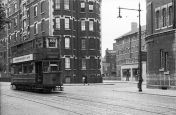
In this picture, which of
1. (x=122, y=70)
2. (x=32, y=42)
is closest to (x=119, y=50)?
(x=122, y=70)

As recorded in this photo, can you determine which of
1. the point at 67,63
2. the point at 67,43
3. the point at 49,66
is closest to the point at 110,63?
the point at 67,43

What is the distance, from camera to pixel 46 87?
1065 inches

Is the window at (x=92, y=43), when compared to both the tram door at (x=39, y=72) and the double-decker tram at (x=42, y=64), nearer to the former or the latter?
the double-decker tram at (x=42, y=64)

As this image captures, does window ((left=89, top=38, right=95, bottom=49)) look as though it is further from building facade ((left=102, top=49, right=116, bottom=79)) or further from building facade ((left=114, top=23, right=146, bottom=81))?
building facade ((left=102, top=49, right=116, bottom=79))

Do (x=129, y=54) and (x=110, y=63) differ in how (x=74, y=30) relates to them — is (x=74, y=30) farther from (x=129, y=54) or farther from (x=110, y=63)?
(x=110, y=63)

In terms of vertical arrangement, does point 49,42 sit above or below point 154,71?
above

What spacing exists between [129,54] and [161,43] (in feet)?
186

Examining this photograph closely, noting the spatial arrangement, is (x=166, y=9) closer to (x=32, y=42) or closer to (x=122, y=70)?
(x=32, y=42)

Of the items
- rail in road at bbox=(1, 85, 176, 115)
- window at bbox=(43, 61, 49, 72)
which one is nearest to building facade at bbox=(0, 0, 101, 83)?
window at bbox=(43, 61, 49, 72)

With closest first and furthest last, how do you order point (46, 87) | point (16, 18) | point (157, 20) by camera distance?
point (46, 87)
point (157, 20)
point (16, 18)

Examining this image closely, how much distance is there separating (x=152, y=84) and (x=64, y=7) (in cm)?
2581

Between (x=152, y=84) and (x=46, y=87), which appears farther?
(x=152, y=84)

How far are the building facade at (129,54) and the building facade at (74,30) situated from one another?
25402 mm

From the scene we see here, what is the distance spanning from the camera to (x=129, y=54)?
88625 millimetres
